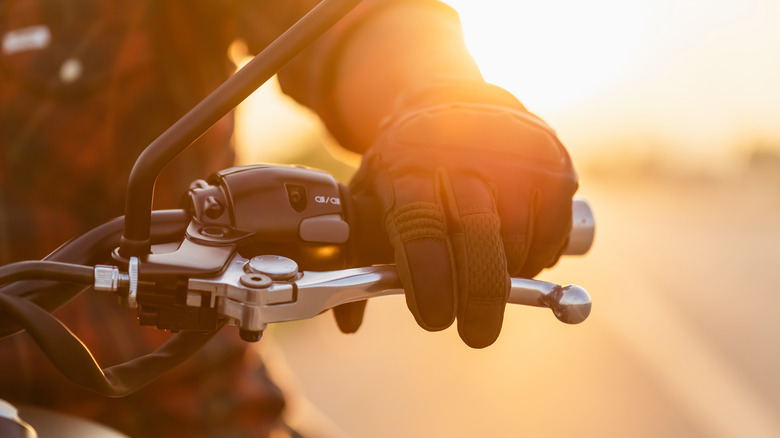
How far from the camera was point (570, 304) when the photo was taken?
622 mm

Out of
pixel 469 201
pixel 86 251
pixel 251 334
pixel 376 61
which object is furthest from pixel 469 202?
pixel 376 61

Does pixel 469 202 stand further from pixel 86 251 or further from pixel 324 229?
pixel 86 251

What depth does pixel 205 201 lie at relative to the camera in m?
0.62

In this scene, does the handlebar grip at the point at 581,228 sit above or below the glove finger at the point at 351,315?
above

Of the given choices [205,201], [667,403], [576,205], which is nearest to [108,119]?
[205,201]

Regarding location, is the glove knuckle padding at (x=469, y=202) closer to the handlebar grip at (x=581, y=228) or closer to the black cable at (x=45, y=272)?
the handlebar grip at (x=581, y=228)

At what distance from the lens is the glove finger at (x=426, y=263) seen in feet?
2.06

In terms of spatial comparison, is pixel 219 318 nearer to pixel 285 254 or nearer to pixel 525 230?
pixel 285 254

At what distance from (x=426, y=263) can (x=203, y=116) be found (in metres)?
0.23

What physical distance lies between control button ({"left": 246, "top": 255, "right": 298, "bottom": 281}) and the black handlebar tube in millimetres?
86

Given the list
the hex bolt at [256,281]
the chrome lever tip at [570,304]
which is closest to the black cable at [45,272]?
the hex bolt at [256,281]

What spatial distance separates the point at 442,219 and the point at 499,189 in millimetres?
100

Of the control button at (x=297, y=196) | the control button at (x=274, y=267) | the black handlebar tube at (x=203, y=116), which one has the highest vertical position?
the black handlebar tube at (x=203, y=116)

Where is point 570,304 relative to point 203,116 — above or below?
below
